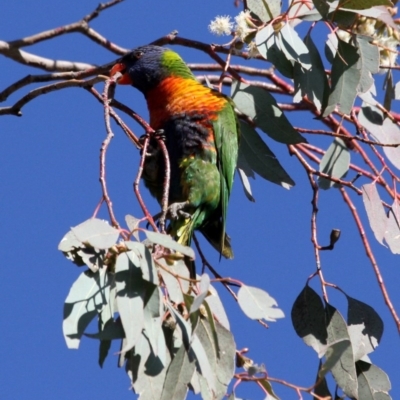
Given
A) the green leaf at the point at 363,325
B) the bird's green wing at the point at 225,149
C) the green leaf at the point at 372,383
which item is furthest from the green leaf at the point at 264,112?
the green leaf at the point at 372,383

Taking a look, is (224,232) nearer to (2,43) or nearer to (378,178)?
(378,178)

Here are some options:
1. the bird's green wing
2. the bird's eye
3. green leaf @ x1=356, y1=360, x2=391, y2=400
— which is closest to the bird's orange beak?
the bird's eye

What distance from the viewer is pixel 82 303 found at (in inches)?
65.1

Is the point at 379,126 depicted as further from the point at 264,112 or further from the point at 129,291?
the point at 129,291

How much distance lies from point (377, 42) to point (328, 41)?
0.43 feet

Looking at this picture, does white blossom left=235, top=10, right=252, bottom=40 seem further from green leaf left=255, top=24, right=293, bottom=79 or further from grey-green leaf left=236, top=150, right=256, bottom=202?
grey-green leaf left=236, top=150, right=256, bottom=202

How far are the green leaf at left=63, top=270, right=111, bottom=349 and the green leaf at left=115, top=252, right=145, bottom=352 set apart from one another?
52 millimetres

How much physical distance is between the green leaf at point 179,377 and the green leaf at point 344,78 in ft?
2.68

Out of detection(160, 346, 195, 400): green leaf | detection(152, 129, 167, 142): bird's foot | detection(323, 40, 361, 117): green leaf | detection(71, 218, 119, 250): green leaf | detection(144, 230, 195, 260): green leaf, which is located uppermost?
detection(323, 40, 361, 117): green leaf

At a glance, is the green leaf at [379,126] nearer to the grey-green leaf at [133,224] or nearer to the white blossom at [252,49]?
the white blossom at [252,49]

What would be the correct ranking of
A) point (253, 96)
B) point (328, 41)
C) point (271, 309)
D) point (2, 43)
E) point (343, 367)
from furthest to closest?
1. point (2, 43)
2. point (253, 96)
3. point (328, 41)
4. point (343, 367)
5. point (271, 309)

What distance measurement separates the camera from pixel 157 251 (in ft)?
5.63

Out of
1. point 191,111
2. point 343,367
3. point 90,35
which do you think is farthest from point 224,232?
point 90,35

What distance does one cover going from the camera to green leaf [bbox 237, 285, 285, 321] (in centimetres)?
167
